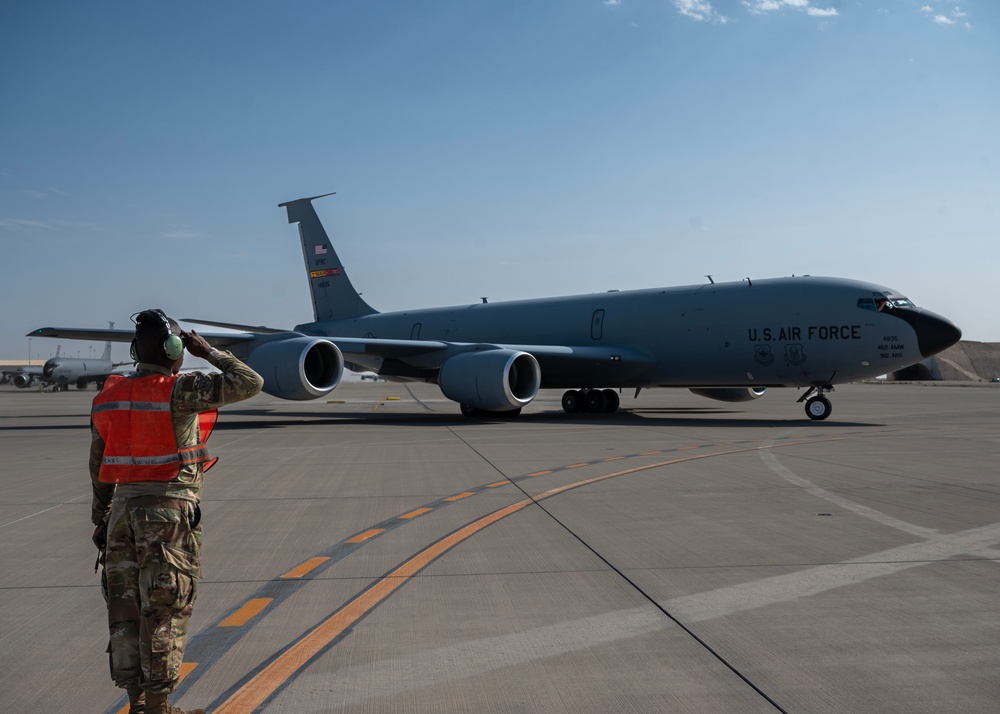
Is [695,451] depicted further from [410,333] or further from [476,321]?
[410,333]

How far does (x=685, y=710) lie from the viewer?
11.0 feet

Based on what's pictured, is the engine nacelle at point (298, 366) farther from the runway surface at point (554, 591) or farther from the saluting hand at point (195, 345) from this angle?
the saluting hand at point (195, 345)

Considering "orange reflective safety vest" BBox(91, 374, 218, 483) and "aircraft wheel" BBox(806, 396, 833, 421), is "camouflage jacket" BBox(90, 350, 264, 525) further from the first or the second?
"aircraft wheel" BBox(806, 396, 833, 421)

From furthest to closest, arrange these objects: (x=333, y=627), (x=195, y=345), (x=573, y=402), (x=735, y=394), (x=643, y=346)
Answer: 1. (x=735, y=394)
2. (x=573, y=402)
3. (x=643, y=346)
4. (x=333, y=627)
5. (x=195, y=345)

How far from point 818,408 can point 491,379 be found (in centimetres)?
813

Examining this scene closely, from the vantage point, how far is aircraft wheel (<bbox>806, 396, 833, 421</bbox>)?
2102 cm

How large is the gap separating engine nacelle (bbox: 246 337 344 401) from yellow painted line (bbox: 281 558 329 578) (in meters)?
13.5

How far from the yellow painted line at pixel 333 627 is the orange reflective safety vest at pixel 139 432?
964 mm

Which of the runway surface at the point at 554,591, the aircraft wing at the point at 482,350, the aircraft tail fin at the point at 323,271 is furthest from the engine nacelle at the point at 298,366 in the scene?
the aircraft tail fin at the point at 323,271

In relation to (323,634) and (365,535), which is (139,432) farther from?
(365,535)

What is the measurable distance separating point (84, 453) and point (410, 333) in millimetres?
15257

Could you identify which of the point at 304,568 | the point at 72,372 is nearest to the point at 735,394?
the point at 304,568

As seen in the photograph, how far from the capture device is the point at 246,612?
4820 mm


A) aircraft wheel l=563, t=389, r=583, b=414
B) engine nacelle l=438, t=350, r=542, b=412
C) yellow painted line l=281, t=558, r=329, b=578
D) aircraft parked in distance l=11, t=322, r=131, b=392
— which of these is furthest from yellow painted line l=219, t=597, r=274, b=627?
aircraft parked in distance l=11, t=322, r=131, b=392
